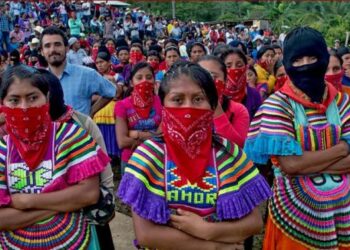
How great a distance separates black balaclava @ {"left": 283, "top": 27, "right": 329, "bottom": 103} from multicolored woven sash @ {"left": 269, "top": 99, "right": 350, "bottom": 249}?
11cm

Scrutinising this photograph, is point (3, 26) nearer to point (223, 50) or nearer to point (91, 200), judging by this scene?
point (223, 50)

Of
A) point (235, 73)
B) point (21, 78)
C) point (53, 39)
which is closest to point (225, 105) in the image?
point (235, 73)

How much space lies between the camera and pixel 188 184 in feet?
7.45

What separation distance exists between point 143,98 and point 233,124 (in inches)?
55.2

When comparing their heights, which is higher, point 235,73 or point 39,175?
point 235,73

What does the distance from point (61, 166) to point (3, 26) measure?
16297 mm

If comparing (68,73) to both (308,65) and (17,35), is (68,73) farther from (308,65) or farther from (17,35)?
(17,35)

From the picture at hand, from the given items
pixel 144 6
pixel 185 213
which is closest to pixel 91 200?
pixel 185 213

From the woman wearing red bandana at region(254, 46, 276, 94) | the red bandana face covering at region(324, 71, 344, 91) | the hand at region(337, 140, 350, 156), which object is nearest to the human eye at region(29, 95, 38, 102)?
the hand at region(337, 140, 350, 156)

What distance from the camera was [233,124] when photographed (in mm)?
3490

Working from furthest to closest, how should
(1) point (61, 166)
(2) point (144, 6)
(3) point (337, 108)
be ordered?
1. (2) point (144, 6)
2. (3) point (337, 108)
3. (1) point (61, 166)

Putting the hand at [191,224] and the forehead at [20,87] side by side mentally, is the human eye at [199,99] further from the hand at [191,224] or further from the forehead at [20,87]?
the forehead at [20,87]

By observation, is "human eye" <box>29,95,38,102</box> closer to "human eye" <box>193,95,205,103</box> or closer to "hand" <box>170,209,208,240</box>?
"human eye" <box>193,95,205,103</box>

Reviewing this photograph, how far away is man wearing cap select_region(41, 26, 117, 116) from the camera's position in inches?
176
